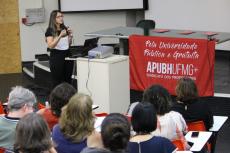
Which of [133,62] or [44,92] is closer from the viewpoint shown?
[133,62]

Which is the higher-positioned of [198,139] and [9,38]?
[9,38]

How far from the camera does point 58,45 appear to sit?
750cm

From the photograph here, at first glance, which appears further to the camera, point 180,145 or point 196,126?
point 196,126

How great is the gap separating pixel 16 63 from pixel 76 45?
156 centimetres

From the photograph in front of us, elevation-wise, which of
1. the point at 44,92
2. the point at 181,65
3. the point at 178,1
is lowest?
the point at 44,92

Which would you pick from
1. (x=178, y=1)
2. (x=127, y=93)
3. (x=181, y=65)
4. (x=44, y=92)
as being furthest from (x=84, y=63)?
(x=178, y=1)

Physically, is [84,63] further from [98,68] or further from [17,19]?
[17,19]

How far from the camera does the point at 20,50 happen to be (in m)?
11.3

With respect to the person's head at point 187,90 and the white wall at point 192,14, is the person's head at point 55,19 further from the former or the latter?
the white wall at point 192,14

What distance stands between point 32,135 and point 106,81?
3996 millimetres

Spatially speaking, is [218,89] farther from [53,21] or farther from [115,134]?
[115,134]

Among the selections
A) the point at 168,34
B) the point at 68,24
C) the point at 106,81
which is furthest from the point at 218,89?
the point at 68,24

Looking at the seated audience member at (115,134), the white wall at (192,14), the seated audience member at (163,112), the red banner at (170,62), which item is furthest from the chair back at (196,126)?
the white wall at (192,14)

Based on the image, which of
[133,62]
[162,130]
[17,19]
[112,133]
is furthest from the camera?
[17,19]
